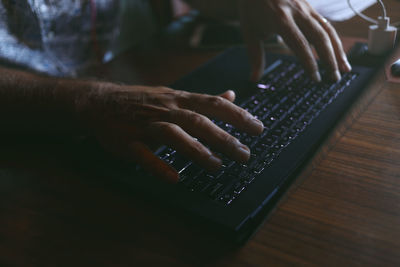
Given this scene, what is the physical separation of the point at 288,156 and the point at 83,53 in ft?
2.72

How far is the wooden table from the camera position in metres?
0.43

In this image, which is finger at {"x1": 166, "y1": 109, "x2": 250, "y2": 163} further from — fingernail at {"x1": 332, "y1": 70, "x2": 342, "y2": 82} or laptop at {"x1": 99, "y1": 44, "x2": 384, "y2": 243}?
fingernail at {"x1": 332, "y1": 70, "x2": 342, "y2": 82}

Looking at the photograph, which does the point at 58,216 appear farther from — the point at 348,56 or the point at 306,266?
the point at 348,56

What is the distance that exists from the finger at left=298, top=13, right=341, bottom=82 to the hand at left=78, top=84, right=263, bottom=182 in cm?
24

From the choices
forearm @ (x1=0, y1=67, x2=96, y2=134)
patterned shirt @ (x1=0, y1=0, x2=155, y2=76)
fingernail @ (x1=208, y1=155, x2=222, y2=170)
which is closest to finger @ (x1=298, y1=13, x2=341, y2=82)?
fingernail @ (x1=208, y1=155, x2=222, y2=170)

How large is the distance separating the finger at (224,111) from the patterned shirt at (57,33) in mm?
487

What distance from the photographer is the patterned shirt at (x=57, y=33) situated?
0.91 m

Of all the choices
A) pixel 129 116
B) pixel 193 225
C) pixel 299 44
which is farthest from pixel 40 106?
pixel 299 44

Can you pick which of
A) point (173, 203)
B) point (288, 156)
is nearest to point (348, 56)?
point (288, 156)

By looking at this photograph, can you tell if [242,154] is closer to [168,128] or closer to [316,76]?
[168,128]

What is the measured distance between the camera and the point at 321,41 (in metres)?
0.79

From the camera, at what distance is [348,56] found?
2.84ft

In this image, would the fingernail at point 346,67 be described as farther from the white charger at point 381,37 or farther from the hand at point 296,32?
the white charger at point 381,37

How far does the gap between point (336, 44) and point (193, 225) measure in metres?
0.55
